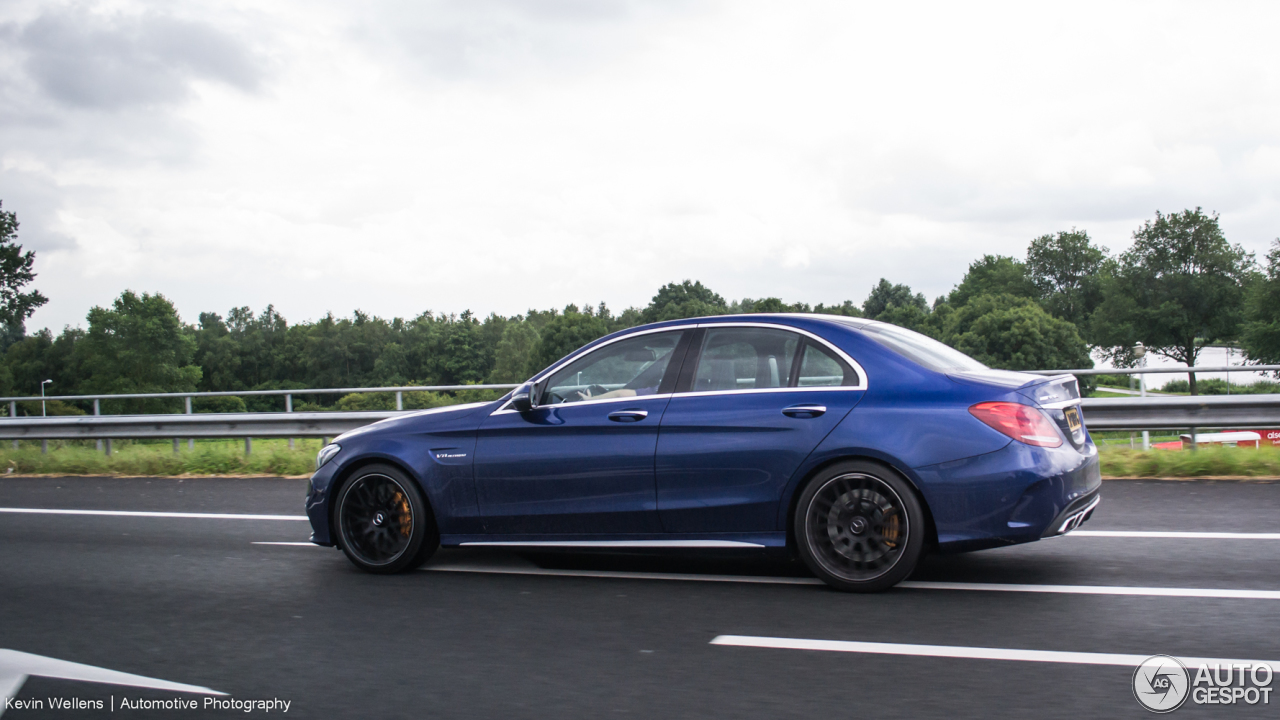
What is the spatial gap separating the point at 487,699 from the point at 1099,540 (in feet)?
14.6

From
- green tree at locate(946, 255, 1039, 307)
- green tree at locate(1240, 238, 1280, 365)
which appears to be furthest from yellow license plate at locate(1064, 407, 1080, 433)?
green tree at locate(946, 255, 1039, 307)

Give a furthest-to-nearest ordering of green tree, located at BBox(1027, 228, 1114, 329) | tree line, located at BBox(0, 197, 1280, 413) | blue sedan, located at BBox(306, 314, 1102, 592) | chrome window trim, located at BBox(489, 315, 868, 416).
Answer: green tree, located at BBox(1027, 228, 1114, 329) < tree line, located at BBox(0, 197, 1280, 413) < chrome window trim, located at BBox(489, 315, 868, 416) < blue sedan, located at BBox(306, 314, 1102, 592)

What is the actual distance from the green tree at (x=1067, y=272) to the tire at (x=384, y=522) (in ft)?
349

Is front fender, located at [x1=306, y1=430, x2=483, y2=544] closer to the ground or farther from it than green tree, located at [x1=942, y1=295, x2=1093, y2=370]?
closer to the ground

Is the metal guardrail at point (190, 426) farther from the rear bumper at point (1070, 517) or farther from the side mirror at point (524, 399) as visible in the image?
the rear bumper at point (1070, 517)

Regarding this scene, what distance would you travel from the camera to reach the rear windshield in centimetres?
547

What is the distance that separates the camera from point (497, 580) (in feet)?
Answer: 20.0

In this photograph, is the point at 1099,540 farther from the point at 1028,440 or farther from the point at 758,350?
the point at 758,350

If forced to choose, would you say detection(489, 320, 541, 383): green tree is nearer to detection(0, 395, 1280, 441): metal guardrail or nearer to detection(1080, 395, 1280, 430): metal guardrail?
detection(0, 395, 1280, 441): metal guardrail

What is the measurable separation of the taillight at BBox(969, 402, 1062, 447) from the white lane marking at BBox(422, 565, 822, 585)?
4.34 ft

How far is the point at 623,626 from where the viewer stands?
4.93 metres

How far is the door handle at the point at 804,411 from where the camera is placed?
5.35 metres

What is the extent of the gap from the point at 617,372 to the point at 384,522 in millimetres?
1783

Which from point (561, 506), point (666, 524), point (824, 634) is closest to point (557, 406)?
point (561, 506)
